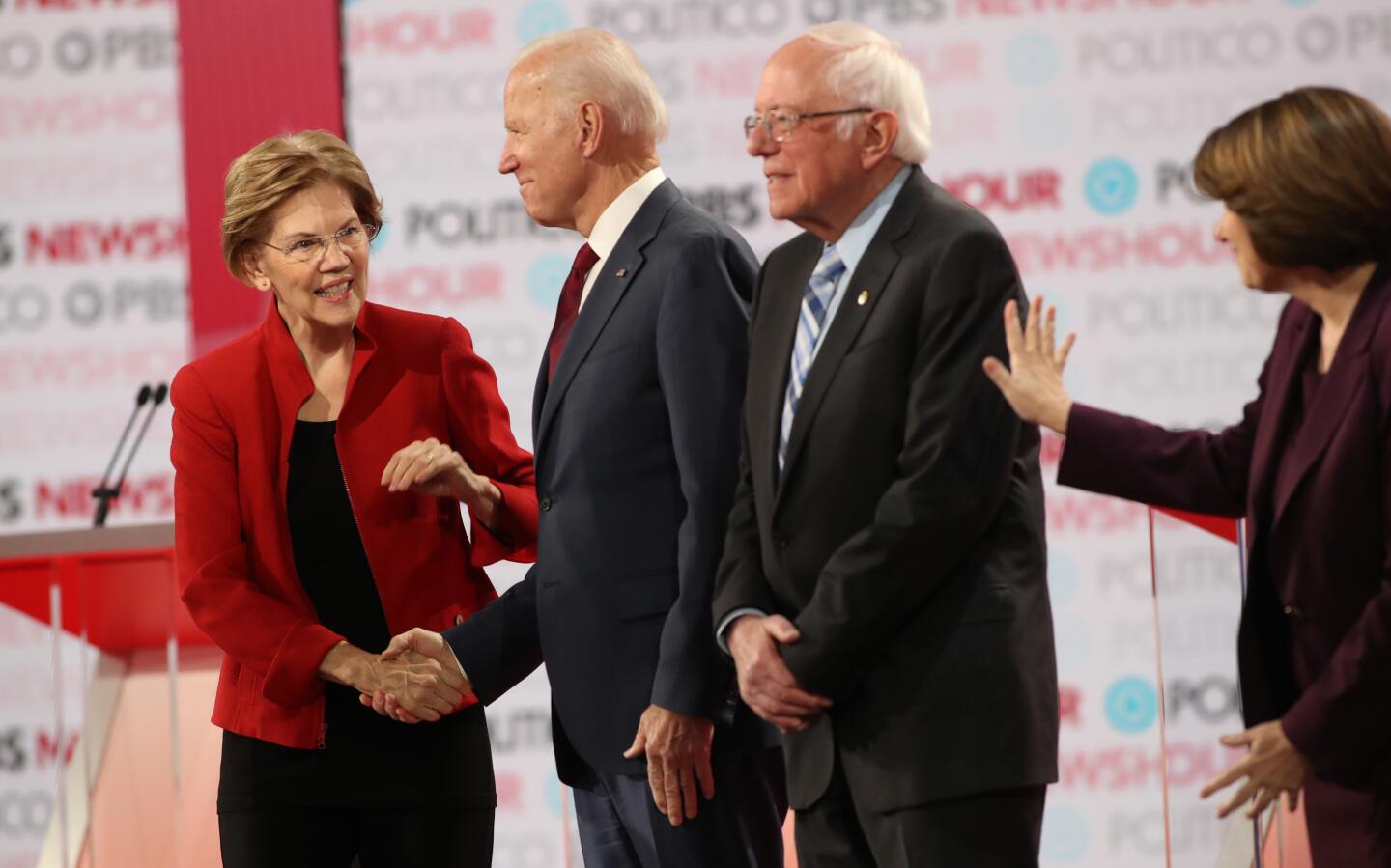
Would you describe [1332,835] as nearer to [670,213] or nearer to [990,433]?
[990,433]

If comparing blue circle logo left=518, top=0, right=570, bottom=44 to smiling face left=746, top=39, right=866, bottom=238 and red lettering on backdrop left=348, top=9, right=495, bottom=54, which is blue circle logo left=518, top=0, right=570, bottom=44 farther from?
smiling face left=746, top=39, right=866, bottom=238

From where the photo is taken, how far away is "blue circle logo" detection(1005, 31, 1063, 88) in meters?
5.45

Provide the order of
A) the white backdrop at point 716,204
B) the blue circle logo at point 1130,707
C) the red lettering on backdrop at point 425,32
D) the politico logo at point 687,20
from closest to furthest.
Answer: the blue circle logo at point 1130,707 < the white backdrop at point 716,204 < the politico logo at point 687,20 < the red lettering on backdrop at point 425,32

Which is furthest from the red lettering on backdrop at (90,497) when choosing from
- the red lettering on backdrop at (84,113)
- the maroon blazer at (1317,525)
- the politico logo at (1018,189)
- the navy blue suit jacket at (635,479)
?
the maroon blazer at (1317,525)

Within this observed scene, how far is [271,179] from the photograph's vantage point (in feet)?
8.74

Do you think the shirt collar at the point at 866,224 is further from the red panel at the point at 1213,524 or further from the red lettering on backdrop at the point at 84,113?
the red lettering on backdrop at the point at 84,113

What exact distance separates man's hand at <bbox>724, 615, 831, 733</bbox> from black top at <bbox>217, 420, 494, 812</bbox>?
24.3 inches

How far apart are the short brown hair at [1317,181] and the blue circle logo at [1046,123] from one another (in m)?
3.66

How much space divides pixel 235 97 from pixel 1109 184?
10.3ft

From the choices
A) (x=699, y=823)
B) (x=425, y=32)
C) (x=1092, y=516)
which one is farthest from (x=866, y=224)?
(x=425, y=32)

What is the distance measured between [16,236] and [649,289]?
14.0 feet

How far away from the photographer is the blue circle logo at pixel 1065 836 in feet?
16.6

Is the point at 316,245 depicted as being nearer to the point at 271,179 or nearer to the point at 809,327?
the point at 271,179

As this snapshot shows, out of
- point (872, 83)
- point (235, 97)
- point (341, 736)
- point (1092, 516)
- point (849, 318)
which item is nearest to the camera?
point (849, 318)
